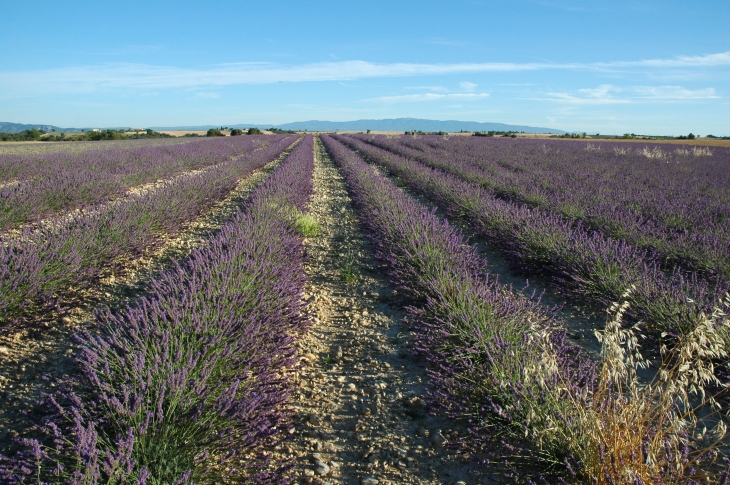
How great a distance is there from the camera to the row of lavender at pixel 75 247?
304 centimetres

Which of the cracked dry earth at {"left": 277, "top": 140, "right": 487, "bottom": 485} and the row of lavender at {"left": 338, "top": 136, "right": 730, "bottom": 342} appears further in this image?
the row of lavender at {"left": 338, "top": 136, "right": 730, "bottom": 342}

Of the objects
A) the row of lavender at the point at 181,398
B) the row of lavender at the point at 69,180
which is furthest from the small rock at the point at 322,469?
the row of lavender at the point at 69,180

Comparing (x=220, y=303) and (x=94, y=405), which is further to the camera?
(x=220, y=303)

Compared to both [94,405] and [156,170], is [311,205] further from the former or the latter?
[94,405]

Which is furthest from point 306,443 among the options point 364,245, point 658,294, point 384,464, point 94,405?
point 364,245

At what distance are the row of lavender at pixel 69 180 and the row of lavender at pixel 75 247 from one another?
1.73m

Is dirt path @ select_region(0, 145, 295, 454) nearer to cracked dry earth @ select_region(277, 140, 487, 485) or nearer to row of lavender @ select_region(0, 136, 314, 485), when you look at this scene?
row of lavender @ select_region(0, 136, 314, 485)

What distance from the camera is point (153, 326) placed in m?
2.21

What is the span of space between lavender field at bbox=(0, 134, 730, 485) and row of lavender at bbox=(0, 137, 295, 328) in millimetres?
28

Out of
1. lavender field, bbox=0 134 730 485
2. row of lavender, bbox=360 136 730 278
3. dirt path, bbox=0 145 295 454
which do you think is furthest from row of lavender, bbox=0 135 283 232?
row of lavender, bbox=360 136 730 278

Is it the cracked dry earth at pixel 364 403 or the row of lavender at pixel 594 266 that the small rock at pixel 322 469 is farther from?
the row of lavender at pixel 594 266

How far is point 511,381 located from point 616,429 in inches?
18.5

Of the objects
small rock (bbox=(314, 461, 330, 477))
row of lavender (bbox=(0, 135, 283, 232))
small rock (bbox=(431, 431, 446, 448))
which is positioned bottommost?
small rock (bbox=(314, 461, 330, 477))

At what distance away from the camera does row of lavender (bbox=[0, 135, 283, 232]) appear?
6328mm
